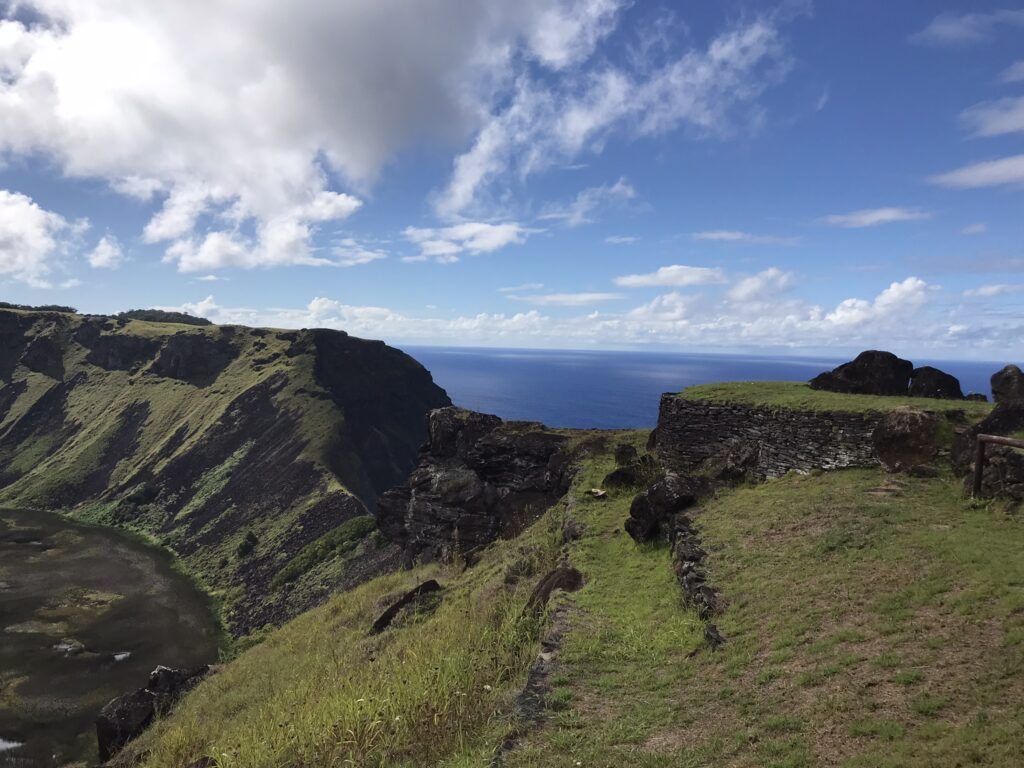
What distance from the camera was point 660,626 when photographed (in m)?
15.6

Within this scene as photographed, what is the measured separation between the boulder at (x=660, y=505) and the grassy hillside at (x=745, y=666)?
1229 mm

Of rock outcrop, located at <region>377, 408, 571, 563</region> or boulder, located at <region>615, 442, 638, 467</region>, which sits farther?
rock outcrop, located at <region>377, 408, 571, 563</region>

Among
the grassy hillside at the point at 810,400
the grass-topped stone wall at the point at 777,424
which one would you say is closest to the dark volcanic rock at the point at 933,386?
the grassy hillside at the point at 810,400

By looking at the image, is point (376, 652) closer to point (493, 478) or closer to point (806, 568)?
point (806, 568)

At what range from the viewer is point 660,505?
2355 centimetres

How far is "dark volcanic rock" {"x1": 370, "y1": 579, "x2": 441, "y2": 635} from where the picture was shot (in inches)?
1024

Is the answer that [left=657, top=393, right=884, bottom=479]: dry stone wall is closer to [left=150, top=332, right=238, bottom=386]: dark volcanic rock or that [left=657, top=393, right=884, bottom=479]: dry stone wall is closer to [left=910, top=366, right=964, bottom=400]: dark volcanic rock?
[left=910, top=366, right=964, bottom=400]: dark volcanic rock

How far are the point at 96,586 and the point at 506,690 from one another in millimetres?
105263

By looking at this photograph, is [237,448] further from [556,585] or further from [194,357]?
[556,585]

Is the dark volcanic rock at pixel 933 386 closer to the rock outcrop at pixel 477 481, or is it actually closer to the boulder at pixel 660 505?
the boulder at pixel 660 505

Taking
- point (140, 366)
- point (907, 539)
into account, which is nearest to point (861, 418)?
point (907, 539)

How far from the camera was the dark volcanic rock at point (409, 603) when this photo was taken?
2600 cm

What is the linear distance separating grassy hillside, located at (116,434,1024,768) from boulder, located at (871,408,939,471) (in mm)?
999

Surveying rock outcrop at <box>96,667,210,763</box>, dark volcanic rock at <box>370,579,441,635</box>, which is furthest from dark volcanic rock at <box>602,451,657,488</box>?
rock outcrop at <box>96,667,210,763</box>
